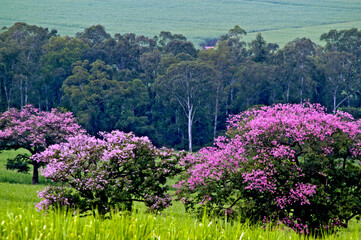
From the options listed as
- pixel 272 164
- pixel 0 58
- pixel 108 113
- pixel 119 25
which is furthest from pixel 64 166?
pixel 119 25

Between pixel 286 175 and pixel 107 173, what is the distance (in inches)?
279

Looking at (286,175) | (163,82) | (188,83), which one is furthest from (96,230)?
(163,82)

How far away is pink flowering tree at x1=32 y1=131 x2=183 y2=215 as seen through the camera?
1614 cm

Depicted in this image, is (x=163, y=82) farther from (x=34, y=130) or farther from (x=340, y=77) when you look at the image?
(x=34, y=130)

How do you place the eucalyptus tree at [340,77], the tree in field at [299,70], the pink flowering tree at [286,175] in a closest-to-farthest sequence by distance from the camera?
1. the pink flowering tree at [286,175]
2. the tree in field at [299,70]
3. the eucalyptus tree at [340,77]

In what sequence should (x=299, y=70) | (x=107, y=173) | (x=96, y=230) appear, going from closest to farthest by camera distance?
Result: (x=96, y=230), (x=107, y=173), (x=299, y=70)

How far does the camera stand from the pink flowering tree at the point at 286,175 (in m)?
16.1

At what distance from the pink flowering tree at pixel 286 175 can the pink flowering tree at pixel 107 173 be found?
1312 mm

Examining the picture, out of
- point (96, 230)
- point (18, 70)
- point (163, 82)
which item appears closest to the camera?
point (96, 230)

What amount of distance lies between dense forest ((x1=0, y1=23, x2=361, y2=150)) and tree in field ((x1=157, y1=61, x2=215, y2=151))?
194 mm

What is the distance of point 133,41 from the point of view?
96.2m

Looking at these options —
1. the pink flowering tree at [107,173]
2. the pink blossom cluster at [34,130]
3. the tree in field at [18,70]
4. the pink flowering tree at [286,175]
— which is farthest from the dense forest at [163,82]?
the pink flowering tree at [286,175]

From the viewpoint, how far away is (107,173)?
16.4 m

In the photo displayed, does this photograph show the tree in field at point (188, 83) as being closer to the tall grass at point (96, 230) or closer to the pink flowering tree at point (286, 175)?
the pink flowering tree at point (286, 175)
